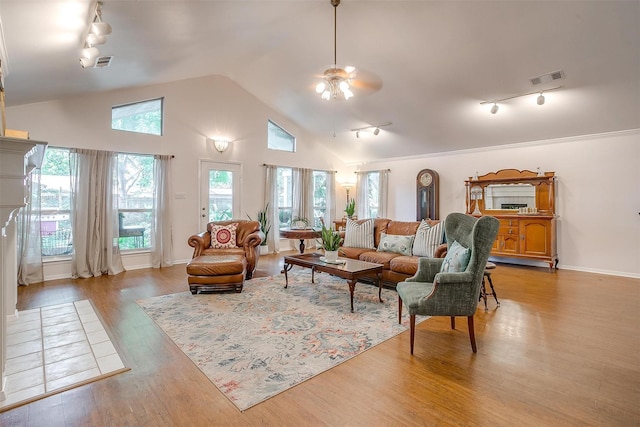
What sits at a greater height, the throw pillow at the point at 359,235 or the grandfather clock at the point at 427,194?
the grandfather clock at the point at 427,194

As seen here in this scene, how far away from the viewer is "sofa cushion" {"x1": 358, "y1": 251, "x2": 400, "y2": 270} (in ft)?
13.8

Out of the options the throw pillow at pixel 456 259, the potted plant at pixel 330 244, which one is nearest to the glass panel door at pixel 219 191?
the potted plant at pixel 330 244

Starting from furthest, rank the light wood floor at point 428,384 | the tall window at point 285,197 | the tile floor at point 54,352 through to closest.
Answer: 1. the tall window at point 285,197
2. the tile floor at point 54,352
3. the light wood floor at point 428,384

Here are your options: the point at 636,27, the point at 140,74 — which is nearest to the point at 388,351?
the point at 636,27

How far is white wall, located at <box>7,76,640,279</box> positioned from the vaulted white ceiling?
339mm

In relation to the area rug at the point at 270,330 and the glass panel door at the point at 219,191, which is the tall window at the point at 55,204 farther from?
the area rug at the point at 270,330

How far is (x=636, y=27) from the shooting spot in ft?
10.5

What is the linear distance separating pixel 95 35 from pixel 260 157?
4476 mm

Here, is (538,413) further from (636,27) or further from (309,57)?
(309,57)

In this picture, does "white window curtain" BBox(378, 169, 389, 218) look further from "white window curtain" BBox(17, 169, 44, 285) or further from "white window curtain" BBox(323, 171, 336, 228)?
"white window curtain" BBox(17, 169, 44, 285)

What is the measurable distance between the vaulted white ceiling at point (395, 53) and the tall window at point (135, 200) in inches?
51.9

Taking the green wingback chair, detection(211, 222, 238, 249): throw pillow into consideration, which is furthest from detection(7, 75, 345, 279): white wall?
the green wingback chair

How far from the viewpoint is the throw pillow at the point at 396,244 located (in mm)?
4430

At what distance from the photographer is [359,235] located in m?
5.04
